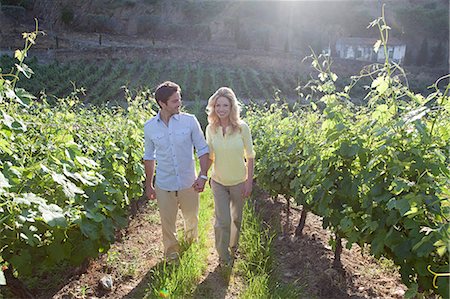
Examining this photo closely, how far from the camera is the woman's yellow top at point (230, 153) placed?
3215 millimetres

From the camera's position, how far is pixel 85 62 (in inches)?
1081

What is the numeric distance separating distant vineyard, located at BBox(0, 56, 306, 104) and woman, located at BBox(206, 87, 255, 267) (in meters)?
15.6

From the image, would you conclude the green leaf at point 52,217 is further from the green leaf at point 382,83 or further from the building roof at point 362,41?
the building roof at point 362,41

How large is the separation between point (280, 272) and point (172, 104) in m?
1.73

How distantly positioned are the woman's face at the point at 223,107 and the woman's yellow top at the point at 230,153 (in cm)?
13

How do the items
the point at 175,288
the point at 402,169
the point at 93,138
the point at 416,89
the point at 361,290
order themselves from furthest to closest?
the point at 416,89 → the point at 93,138 → the point at 361,290 → the point at 175,288 → the point at 402,169

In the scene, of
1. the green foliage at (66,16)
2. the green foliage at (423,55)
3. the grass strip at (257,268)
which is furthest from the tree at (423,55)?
the grass strip at (257,268)

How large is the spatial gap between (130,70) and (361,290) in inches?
935

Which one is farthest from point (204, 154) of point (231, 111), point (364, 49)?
point (364, 49)

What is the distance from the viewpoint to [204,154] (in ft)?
10.7

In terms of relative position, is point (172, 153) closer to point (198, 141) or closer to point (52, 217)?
point (198, 141)

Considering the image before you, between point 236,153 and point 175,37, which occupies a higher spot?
point 175,37

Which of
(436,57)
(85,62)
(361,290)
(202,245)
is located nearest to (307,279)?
(361,290)

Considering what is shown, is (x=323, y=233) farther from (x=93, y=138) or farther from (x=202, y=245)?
(x=93, y=138)
